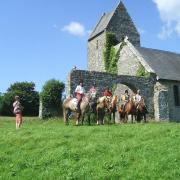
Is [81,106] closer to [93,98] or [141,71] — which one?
[93,98]

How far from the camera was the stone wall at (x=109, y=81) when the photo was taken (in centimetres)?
2772

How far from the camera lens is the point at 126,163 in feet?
36.9

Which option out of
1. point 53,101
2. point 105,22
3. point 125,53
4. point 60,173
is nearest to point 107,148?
point 60,173

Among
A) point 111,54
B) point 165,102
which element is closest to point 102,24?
point 111,54

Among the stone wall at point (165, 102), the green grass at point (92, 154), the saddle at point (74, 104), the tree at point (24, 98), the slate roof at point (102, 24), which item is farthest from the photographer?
the tree at point (24, 98)

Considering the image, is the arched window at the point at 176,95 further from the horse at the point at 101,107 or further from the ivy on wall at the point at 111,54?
the horse at the point at 101,107

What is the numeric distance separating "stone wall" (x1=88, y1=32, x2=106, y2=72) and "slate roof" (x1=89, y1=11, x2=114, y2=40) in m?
0.57

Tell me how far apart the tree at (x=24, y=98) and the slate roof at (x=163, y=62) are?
21.0 m

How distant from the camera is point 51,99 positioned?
99.6ft

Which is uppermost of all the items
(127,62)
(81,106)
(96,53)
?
(96,53)

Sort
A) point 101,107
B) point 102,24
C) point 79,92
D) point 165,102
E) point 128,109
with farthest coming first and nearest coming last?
point 102,24 → point 165,102 → point 128,109 → point 101,107 → point 79,92

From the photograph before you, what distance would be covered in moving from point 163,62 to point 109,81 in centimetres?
794

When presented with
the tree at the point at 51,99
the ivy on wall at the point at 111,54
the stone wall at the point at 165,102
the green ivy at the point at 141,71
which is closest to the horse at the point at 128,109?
the tree at the point at 51,99

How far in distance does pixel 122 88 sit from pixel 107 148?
74.7 ft
